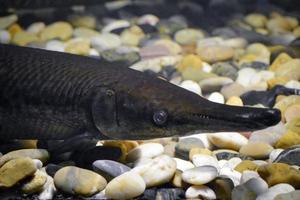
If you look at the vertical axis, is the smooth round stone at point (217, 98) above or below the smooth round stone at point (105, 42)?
above

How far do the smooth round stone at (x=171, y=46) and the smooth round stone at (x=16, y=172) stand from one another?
3343 mm

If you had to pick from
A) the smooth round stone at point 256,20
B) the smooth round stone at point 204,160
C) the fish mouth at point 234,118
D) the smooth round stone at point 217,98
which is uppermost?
the fish mouth at point 234,118

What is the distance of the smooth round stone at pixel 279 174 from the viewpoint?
10.5 ft

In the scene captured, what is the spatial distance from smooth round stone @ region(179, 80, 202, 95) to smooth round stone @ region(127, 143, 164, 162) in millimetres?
1169

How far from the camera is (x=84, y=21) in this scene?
7387mm

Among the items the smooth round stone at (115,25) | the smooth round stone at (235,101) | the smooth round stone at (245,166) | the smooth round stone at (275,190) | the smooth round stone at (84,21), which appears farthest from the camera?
the smooth round stone at (84,21)

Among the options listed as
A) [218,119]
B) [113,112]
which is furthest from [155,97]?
[218,119]

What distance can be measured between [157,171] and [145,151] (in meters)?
0.54

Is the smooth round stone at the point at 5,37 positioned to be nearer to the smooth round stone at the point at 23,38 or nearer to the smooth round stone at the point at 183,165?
the smooth round stone at the point at 23,38

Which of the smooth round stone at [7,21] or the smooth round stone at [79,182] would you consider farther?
the smooth round stone at [7,21]

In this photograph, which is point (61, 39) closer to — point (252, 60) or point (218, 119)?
point (252, 60)

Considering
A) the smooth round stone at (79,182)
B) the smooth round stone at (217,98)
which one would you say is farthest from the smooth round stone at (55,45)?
the smooth round stone at (79,182)

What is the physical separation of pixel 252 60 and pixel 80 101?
302cm

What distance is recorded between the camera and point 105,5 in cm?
843
